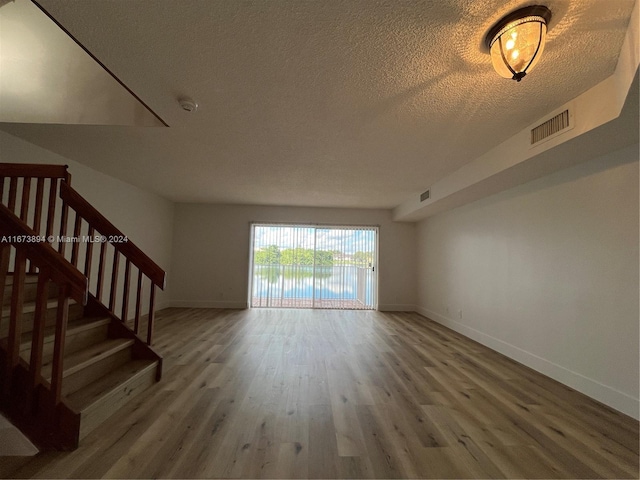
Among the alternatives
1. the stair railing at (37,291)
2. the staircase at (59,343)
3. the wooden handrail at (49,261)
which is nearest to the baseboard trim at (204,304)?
the staircase at (59,343)

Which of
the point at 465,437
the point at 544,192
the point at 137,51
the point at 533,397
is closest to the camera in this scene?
the point at 137,51

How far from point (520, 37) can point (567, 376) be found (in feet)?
9.39

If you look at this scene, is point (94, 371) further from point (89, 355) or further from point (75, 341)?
point (75, 341)

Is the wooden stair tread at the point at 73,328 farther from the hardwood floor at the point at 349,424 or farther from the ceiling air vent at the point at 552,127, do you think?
the ceiling air vent at the point at 552,127

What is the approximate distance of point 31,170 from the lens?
80.0 inches

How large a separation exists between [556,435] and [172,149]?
409 centimetres

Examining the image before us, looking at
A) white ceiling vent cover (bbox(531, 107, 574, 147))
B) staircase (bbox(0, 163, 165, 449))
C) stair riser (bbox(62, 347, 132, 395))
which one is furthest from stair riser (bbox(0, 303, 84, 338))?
white ceiling vent cover (bbox(531, 107, 574, 147))

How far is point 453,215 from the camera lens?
453 centimetres

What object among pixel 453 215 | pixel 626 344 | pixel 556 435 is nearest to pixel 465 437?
pixel 556 435

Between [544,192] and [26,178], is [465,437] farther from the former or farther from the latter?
[26,178]

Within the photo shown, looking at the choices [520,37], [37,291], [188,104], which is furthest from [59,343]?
[520,37]

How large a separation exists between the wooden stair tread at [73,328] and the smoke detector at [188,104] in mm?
1850

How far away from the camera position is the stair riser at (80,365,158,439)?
158 cm

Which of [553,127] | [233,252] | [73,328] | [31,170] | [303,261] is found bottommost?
[73,328]
